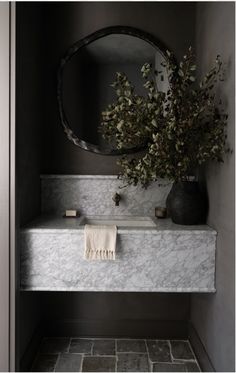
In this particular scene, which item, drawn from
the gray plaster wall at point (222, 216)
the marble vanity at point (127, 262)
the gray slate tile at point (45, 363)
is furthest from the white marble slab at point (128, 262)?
the gray slate tile at point (45, 363)

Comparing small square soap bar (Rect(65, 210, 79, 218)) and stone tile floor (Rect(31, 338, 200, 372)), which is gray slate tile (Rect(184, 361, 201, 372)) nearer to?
stone tile floor (Rect(31, 338, 200, 372))

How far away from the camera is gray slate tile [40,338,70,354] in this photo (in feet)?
7.05

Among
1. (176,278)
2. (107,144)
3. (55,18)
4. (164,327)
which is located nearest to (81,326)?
(164,327)

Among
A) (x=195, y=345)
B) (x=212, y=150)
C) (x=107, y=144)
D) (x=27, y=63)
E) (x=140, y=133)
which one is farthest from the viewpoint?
(x=107, y=144)

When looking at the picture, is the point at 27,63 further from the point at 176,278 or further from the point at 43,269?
the point at 176,278

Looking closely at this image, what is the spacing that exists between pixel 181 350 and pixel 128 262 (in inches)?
37.1

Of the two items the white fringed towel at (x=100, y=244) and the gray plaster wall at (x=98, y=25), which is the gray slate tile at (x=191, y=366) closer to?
the white fringed towel at (x=100, y=244)

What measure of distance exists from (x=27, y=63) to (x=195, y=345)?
89.3 inches

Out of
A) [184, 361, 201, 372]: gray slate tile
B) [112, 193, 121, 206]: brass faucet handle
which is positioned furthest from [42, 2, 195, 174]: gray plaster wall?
[184, 361, 201, 372]: gray slate tile

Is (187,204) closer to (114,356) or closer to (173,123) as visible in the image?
(173,123)

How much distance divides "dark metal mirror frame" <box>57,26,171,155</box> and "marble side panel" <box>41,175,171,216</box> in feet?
0.74

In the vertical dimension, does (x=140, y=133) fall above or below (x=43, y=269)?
above

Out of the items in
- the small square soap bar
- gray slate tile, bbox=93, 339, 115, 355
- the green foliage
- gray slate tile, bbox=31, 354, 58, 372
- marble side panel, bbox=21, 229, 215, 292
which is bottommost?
gray slate tile, bbox=31, 354, 58, 372

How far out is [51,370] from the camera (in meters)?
1.93
